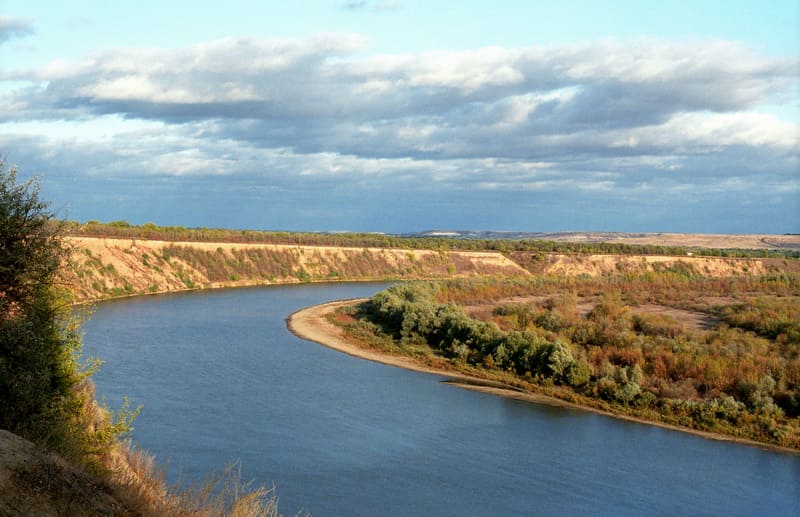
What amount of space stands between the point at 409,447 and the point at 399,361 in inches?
564

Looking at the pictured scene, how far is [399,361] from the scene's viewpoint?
35188 millimetres

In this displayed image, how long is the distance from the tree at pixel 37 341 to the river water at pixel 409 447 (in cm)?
207

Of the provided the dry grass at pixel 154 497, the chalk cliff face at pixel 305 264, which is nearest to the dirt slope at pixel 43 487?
the dry grass at pixel 154 497

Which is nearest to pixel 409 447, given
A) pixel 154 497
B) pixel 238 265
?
pixel 154 497

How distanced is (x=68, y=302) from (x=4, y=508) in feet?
23.8

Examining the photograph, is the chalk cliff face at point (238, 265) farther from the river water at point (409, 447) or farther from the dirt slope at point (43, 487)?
the dirt slope at point (43, 487)

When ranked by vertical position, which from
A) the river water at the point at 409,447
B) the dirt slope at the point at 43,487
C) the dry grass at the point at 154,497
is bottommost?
the river water at the point at 409,447

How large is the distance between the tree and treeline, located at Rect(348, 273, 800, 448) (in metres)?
19.2

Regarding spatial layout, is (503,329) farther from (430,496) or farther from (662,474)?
(430,496)

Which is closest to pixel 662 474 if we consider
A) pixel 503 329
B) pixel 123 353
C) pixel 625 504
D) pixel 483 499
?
pixel 625 504

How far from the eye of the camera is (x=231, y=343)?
3809 centimetres

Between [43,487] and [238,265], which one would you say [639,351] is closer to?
[43,487]

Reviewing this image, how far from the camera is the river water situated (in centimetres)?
1741

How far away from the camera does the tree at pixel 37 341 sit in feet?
39.1
